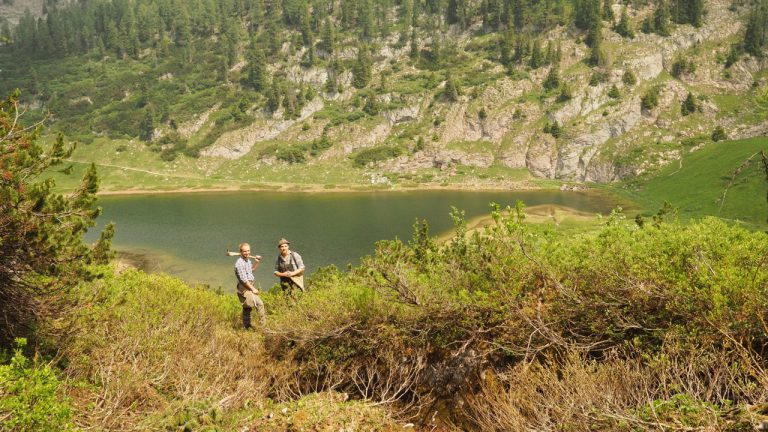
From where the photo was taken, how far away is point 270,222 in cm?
8950

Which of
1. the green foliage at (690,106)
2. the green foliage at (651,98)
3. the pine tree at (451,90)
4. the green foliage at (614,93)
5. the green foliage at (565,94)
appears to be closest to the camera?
the green foliage at (690,106)

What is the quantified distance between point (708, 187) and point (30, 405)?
12085cm

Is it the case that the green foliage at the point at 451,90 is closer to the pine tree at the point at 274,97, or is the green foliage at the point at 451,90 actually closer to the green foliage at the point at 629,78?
the green foliage at the point at 629,78

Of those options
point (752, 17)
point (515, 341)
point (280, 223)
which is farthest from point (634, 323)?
point (752, 17)

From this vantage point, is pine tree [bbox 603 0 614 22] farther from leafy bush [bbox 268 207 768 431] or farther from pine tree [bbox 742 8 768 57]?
leafy bush [bbox 268 207 768 431]

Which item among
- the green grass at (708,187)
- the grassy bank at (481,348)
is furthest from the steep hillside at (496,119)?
the grassy bank at (481,348)

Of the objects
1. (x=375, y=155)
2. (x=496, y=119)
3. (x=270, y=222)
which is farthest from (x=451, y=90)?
(x=270, y=222)

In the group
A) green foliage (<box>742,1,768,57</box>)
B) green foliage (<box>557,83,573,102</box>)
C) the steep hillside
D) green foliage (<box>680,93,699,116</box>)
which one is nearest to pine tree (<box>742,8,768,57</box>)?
green foliage (<box>742,1,768,57</box>)

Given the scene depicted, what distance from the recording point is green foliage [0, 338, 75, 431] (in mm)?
5848

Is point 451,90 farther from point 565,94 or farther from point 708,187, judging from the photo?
point 708,187

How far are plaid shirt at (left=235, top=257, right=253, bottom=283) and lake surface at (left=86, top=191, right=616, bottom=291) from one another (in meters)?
34.8

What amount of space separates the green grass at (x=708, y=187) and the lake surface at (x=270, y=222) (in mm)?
13396

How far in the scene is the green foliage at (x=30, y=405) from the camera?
585 cm

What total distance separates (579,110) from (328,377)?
190m
